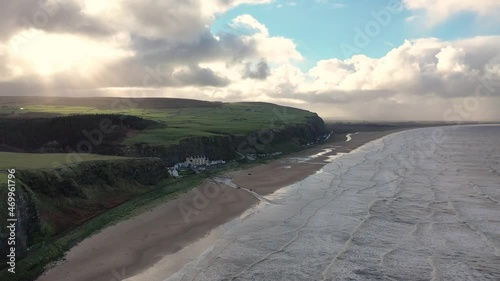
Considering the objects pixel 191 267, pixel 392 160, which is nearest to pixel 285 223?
pixel 191 267

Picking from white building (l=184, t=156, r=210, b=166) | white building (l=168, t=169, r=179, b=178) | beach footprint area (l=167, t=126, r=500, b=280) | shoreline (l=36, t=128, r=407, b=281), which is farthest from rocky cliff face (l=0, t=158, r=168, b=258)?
white building (l=184, t=156, r=210, b=166)

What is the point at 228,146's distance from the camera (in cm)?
6688

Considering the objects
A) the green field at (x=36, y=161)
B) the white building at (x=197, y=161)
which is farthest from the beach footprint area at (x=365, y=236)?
the white building at (x=197, y=161)

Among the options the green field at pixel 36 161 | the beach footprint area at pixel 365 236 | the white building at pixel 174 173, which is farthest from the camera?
the white building at pixel 174 173

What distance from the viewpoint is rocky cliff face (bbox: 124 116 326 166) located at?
166 feet

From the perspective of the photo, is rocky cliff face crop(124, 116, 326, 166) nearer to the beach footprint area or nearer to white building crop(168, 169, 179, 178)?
white building crop(168, 169, 179, 178)

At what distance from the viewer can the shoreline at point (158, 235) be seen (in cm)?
1933

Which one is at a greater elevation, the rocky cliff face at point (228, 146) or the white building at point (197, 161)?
the rocky cliff face at point (228, 146)

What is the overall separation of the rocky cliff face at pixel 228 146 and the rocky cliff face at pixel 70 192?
991cm

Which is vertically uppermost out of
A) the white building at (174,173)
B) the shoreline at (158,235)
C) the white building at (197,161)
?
the white building at (197,161)

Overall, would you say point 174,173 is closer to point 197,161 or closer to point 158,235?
point 197,161

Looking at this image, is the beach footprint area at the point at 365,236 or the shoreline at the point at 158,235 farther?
the shoreline at the point at 158,235

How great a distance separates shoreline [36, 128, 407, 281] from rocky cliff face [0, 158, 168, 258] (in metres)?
2.84

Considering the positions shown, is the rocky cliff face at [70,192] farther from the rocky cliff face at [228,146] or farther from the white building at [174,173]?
the rocky cliff face at [228,146]
